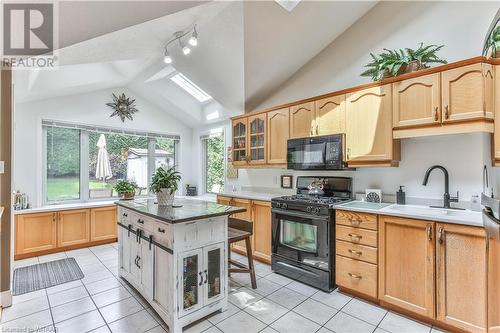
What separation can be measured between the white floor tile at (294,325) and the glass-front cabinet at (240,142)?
7.82 ft

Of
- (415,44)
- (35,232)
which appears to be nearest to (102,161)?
(35,232)

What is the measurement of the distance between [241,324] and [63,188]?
4060mm

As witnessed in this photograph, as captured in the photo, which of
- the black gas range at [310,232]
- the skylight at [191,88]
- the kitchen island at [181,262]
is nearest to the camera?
the kitchen island at [181,262]

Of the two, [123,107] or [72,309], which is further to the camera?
[123,107]

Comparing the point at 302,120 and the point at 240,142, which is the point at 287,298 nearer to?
the point at 302,120

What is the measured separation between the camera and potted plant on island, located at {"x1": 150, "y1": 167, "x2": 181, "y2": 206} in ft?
8.44

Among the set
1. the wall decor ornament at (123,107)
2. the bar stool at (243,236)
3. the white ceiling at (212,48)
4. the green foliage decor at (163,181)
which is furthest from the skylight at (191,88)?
the bar stool at (243,236)

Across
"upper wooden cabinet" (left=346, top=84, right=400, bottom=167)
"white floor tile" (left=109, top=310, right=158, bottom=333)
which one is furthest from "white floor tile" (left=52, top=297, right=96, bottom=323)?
"upper wooden cabinet" (left=346, top=84, right=400, bottom=167)

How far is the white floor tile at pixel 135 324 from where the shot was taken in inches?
81.0

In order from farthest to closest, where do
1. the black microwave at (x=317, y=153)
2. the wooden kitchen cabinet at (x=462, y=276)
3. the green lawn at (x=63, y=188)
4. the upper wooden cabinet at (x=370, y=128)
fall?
the green lawn at (x=63, y=188) < the black microwave at (x=317, y=153) < the upper wooden cabinet at (x=370, y=128) < the wooden kitchen cabinet at (x=462, y=276)

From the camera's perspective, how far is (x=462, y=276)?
1939 millimetres

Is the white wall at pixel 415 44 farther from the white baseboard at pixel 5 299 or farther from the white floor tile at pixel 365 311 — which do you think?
the white baseboard at pixel 5 299

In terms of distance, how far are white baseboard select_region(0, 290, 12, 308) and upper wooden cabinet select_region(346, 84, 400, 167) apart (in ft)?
12.2

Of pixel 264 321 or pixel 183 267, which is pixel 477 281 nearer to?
pixel 264 321
